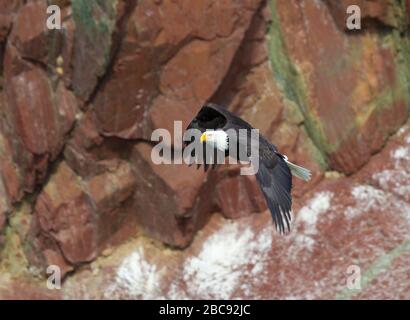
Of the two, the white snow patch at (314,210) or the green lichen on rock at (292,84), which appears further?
the green lichen on rock at (292,84)

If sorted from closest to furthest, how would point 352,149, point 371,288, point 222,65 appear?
1. point 371,288
2. point 222,65
3. point 352,149

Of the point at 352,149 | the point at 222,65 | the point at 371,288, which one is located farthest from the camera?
the point at 352,149

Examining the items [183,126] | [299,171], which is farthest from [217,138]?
[183,126]

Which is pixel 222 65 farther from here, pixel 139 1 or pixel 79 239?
pixel 79 239

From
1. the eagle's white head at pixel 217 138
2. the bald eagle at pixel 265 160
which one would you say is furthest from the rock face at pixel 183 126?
the eagle's white head at pixel 217 138

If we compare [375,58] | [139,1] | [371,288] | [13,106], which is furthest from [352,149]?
[13,106]

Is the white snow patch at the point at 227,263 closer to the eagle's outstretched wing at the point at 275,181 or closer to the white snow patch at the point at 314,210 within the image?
the white snow patch at the point at 314,210
